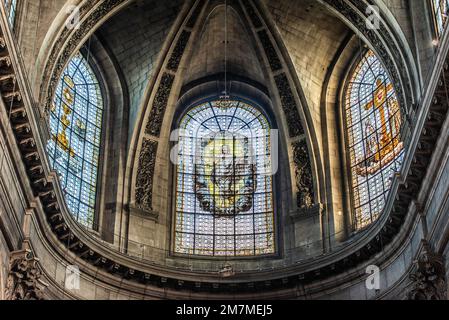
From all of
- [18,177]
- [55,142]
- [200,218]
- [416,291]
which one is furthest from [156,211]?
[416,291]

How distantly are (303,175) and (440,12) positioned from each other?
8114 mm

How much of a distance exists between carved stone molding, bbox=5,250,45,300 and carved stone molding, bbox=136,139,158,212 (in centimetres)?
754

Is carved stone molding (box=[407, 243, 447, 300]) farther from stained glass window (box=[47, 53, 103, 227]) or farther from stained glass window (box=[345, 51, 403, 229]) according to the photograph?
stained glass window (box=[47, 53, 103, 227])

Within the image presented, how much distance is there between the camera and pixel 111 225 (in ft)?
99.2

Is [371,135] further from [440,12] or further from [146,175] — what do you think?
[146,175]

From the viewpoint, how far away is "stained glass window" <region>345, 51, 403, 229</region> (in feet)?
98.4

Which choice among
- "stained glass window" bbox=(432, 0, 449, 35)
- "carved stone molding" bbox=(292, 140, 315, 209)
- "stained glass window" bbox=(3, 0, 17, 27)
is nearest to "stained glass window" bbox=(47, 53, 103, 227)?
"stained glass window" bbox=(3, 0, 17, 27)

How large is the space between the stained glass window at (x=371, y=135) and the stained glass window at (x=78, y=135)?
8.27 m

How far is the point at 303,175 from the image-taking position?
105 ft

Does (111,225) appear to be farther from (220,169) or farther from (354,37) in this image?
(354,37)

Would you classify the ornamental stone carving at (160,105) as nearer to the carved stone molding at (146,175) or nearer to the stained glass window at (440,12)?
the carved stone molding at (146,175)

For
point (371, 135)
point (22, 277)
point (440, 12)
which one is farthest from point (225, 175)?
point (22, 277)
